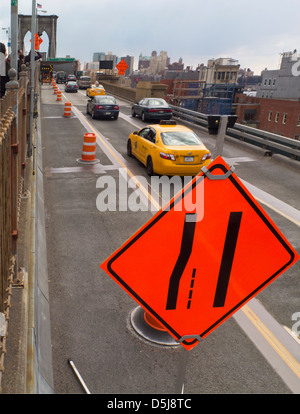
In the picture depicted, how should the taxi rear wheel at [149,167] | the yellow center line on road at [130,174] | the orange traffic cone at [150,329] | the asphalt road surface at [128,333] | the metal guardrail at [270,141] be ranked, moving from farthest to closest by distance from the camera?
the metal guardrail at [270,141], the taxi rear wheel at [149,167], the yellow center line on road at [130,174], the orange traffic cone at [150,329], the asphalt road surface at [128,333]

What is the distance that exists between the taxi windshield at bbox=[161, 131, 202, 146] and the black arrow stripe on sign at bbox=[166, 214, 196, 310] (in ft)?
34.2

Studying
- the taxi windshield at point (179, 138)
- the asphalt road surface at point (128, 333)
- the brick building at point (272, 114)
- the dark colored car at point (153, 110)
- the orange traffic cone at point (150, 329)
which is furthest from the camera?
the brick building at point (272, 114)

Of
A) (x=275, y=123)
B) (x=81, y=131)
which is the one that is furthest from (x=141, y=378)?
(x=275, y=123)

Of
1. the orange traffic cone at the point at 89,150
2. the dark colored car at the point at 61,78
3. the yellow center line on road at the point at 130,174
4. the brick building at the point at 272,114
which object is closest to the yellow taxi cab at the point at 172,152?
the yellow center line on road at the point at 130,174

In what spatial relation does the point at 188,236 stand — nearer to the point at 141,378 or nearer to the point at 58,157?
the point at 141,378

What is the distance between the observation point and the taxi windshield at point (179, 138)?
13.1 meters

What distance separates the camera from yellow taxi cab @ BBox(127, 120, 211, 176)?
12633 mm

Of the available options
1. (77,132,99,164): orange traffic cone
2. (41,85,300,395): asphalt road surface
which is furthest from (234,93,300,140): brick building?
(41,85,300,395): asphalt road surface

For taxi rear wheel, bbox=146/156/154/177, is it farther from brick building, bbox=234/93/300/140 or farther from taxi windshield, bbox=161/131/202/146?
brick building, bbox=234/93/300/140

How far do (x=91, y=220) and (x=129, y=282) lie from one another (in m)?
6.87

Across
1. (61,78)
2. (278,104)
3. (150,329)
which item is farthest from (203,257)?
(278,104)

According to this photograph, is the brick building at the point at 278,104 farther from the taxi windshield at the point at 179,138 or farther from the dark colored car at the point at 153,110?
the taxi windshield at the point at 179,138

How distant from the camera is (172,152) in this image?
41.3ft

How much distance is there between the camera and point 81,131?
72.9 ft
